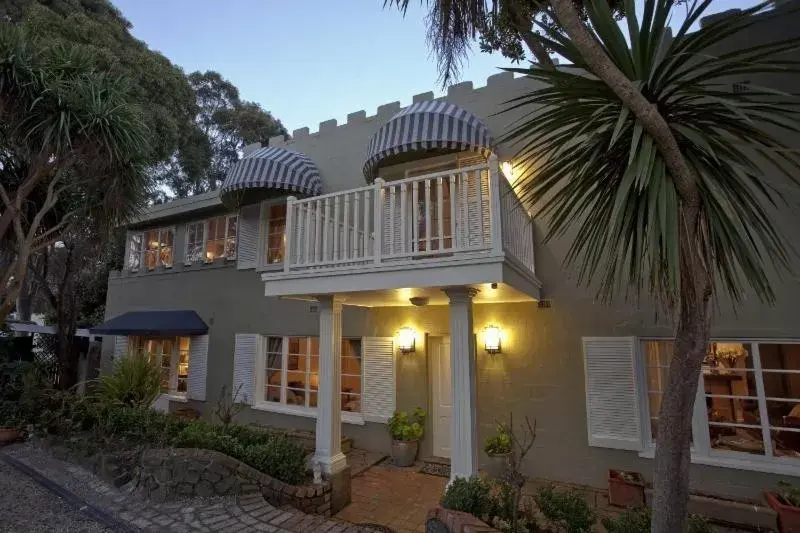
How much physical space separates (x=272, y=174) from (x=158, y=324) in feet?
18.1

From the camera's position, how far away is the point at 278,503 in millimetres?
5539

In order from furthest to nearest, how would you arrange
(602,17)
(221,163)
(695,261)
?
(221,163) < (602,17) < (695,261)

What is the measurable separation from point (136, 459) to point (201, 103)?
2371 cm

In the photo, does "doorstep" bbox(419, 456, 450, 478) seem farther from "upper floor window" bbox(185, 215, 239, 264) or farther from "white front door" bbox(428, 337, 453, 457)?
"upper floor window" bbox(185, 215, 239, 264)

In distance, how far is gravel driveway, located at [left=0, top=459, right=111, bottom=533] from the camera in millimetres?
4996

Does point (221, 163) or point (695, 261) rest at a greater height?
point (221, 163)

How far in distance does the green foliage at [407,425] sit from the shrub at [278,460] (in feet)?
7.11

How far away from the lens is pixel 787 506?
15.5 ft

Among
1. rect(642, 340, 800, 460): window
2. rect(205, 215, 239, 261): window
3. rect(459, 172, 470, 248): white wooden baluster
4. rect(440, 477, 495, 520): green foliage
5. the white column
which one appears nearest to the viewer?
rect(440, 477, 495, 520): green foliage

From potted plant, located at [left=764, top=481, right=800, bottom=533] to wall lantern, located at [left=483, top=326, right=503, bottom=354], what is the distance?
3869mm

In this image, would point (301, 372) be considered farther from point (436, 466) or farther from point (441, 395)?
point (436, 466)

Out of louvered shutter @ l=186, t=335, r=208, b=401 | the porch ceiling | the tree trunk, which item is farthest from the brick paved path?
louvered shutter @ l=186, t=335, r=208, b=401

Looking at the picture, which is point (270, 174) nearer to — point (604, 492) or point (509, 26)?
point (509, 26)

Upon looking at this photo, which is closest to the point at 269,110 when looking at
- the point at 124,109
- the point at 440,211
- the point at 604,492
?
the point at 124,109
